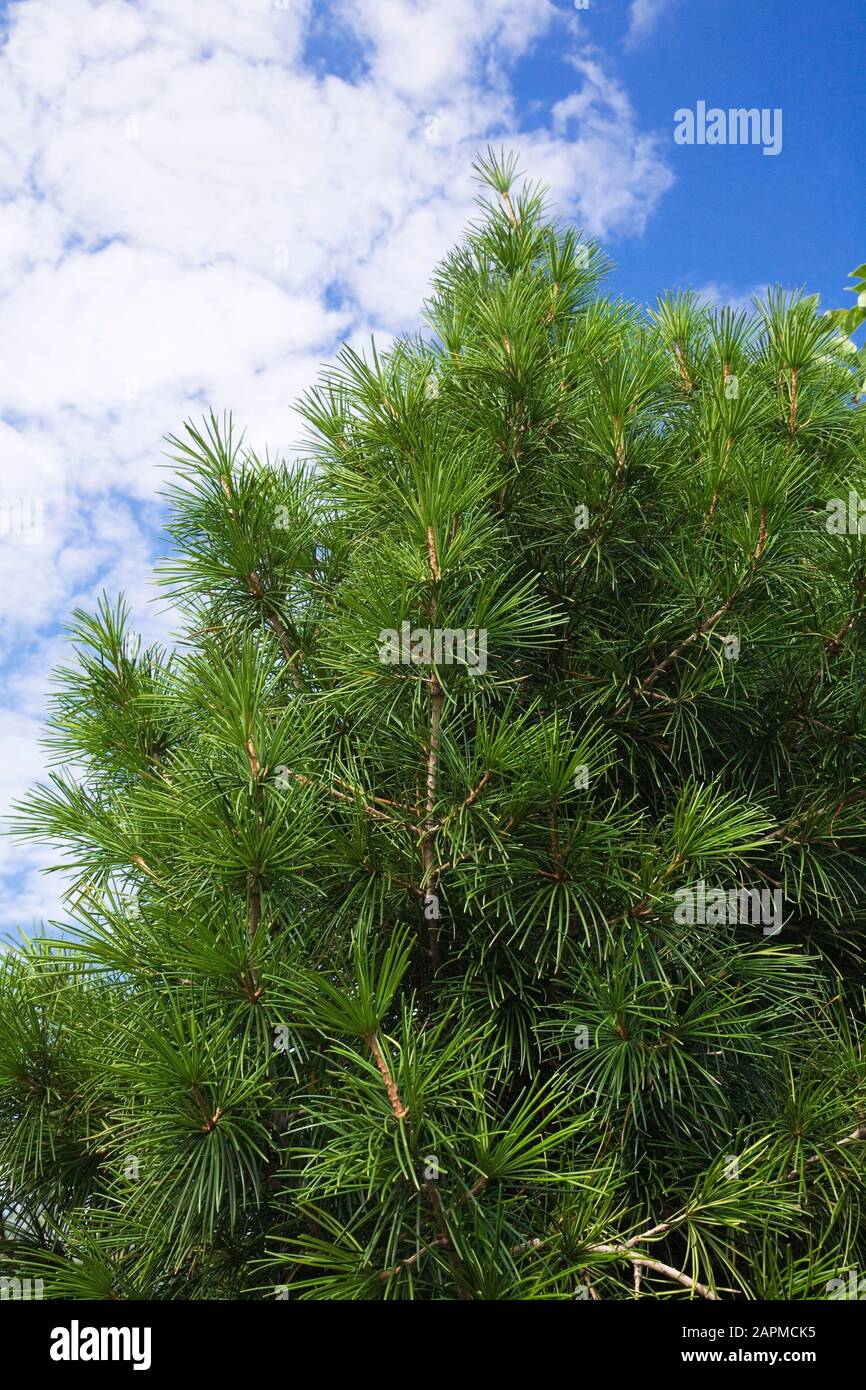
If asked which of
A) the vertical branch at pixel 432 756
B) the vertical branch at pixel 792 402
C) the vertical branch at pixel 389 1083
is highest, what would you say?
the vertical branch at pixel 792 402

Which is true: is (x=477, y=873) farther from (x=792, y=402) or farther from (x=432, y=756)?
(x=792, y=402)

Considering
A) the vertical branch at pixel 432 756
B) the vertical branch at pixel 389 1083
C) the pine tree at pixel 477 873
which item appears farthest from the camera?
the vertical branch at pixel 432 756

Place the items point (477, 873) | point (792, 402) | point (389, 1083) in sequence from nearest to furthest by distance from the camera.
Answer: point (389, 1083) → point (477, 873) → point (792, 402)

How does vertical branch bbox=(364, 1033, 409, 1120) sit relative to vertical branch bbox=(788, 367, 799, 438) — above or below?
below

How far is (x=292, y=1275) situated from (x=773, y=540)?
1458 millimetres

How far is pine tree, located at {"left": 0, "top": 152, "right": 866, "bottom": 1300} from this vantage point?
57.0 inches

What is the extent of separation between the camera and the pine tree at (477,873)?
1.45 meters

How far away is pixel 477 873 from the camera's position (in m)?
1.61

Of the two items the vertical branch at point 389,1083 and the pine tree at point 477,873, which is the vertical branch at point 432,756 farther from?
the vertical branch at point 389,1083

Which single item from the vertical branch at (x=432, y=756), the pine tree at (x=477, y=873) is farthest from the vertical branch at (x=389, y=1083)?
the vertical branch at (x=432, y=756)

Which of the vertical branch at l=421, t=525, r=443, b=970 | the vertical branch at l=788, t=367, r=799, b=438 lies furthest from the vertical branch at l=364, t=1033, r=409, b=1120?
the vertical branch at l=788, t=367, r=799, b=438

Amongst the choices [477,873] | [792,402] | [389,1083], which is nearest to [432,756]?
[477,873]

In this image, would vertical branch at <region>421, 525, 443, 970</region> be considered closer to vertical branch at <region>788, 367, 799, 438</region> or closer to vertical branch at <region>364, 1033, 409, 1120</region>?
vertical branch at <region>364, 1033, 409, 1120</region>
